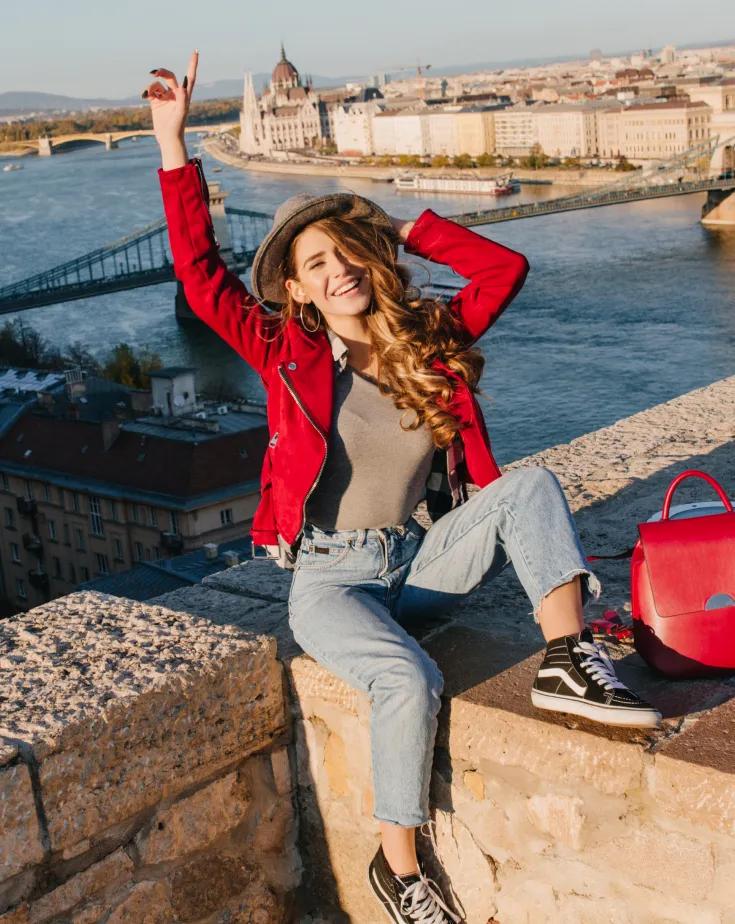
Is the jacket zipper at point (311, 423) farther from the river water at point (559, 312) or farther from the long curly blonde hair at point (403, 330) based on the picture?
the river water at point (559, 312)

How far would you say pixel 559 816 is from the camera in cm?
65

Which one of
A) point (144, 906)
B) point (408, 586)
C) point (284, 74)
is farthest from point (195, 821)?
point (284, 74)

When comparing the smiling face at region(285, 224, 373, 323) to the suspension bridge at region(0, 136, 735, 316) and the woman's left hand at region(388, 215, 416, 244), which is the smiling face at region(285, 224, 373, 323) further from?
the suspension bridge at region(0, 136, 735, 316)

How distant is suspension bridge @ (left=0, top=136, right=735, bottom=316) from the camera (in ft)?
54.2

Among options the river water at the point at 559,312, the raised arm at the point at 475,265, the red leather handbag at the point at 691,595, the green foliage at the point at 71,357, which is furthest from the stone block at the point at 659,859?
the green foliage at the point at 71,357

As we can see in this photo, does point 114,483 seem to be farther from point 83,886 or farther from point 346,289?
point 83,886

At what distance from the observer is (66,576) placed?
38.0 feet

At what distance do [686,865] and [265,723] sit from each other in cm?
24

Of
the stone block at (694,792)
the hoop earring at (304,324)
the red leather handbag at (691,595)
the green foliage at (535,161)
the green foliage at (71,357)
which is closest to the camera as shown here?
the stone block at (694,792)

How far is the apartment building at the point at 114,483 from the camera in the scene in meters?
10.5

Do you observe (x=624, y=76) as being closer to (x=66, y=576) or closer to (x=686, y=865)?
(x=66, y=576)

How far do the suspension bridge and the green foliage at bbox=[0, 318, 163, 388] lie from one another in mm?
443

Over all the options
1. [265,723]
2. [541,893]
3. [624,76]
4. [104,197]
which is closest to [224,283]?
[265,723]

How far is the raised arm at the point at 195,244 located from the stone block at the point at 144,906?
29cm
